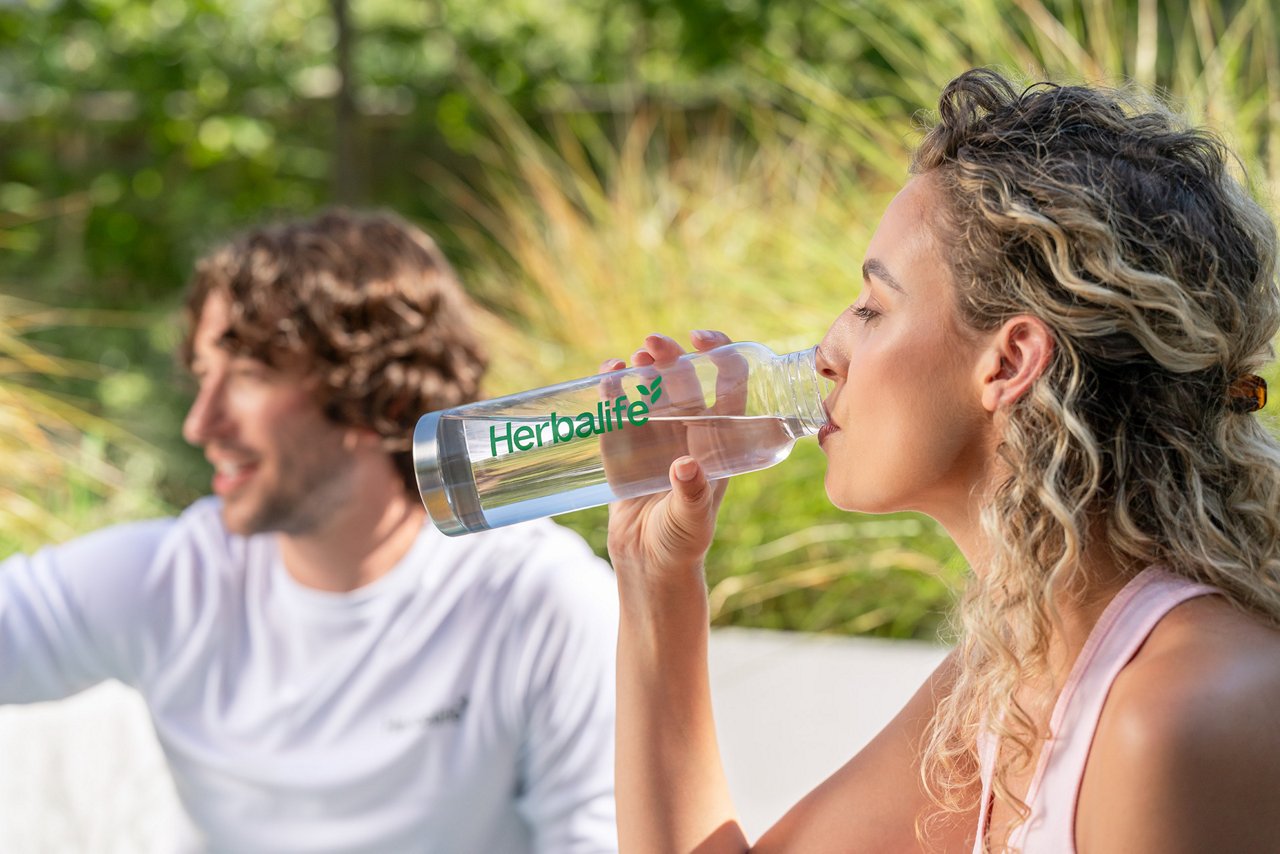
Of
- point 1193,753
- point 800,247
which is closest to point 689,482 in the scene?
point 1193,753

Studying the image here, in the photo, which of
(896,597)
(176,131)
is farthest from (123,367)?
(896,597)

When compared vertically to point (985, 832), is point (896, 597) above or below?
above

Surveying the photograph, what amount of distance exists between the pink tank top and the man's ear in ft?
0.77

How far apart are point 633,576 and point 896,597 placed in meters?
2.49

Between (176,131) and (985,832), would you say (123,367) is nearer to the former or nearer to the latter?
(176,131)

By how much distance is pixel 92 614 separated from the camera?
2.50 m

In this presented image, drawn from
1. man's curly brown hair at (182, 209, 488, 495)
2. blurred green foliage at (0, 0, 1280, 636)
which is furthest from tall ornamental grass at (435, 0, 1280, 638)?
man's curly brown hair at (182, 209, 488, 495)

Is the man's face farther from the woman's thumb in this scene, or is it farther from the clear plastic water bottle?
the woman's thumb

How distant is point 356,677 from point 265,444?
50 cm

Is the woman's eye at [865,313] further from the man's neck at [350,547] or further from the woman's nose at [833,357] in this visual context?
the man's neck at [350,547]

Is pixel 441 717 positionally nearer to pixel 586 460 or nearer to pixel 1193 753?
pixel 586 460

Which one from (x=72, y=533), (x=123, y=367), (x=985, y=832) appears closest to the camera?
(x=985, y=832)

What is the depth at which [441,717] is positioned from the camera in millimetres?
2326

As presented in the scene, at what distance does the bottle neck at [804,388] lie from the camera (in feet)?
5.41
